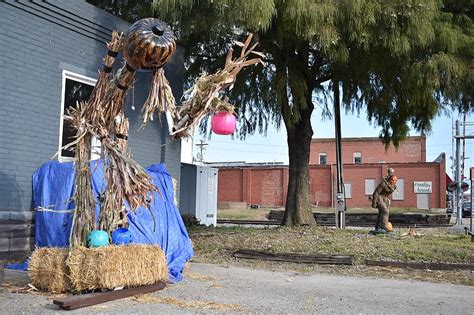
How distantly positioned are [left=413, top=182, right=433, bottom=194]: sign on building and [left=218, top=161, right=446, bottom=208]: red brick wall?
0.27 m

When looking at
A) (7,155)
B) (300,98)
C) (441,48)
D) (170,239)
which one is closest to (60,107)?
(7,155)

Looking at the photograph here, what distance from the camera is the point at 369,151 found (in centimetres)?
6112

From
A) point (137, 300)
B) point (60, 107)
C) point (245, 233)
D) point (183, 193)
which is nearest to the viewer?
point (137, 300)

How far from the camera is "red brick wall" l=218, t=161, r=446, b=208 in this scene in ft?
155

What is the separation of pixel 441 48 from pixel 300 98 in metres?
3.47

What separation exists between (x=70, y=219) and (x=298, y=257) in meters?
4.64

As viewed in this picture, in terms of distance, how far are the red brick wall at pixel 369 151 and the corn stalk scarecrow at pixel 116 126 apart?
53493 millimetres

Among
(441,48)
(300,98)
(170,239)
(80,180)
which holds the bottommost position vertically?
(170,239)

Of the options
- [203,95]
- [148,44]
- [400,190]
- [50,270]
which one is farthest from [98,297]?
[400,190]

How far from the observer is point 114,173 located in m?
6.79

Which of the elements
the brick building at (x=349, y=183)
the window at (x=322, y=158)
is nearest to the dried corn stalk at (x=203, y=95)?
the brick building at (x=349, y=183)

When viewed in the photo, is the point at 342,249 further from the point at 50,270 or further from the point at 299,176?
the point at 50,270

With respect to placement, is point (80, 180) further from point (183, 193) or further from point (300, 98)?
point (183, 193)

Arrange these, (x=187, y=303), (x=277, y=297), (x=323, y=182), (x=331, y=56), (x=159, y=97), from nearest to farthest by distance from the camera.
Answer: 1. (x=159, y=97)
2. (x=187, y=303)
3. (x=277, y=297)
4. (x=331, y=56)
5. (x=323, y=182)
